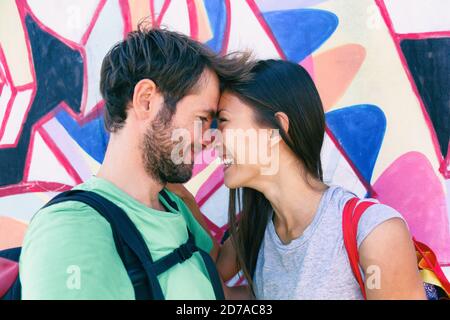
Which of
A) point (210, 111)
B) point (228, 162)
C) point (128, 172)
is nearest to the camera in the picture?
point (128, 172)

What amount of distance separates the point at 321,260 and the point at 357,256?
6.0 inches

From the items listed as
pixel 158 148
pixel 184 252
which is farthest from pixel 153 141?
pixel 184 252

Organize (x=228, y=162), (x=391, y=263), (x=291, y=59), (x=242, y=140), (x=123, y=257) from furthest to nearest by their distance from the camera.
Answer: (x=291, y=59) < (x=228, y=162) < (x=242, y=140) < (x=391, y=263) < (x=123, y=257)

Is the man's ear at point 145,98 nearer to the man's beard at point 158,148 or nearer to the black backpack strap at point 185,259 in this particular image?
the man's beard at point 158,148

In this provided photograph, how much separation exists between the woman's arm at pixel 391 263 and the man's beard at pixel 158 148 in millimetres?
784

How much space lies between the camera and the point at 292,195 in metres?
2.14

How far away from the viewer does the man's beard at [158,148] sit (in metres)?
1.88

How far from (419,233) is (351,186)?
0.44 metres

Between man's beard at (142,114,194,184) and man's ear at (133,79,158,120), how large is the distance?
1.7 inches

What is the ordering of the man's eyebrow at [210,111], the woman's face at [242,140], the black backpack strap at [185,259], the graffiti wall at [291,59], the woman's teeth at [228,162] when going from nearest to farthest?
the black backpack strap at [185,259], the man's eyebrow at [210,111], the woman's face at [242,140], the woman's teeth at [228,162], the graffiti wall at [291,59]

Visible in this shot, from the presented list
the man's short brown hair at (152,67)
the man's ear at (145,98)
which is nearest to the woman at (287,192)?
the man's short brown hair at (152,67)

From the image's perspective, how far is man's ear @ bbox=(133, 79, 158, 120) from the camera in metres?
1.87

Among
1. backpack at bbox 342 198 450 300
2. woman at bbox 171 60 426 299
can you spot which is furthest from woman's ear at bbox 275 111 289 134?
backpack at bbox 342 198 450 300

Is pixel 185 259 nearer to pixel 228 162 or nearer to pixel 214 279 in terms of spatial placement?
pixel 214 279
